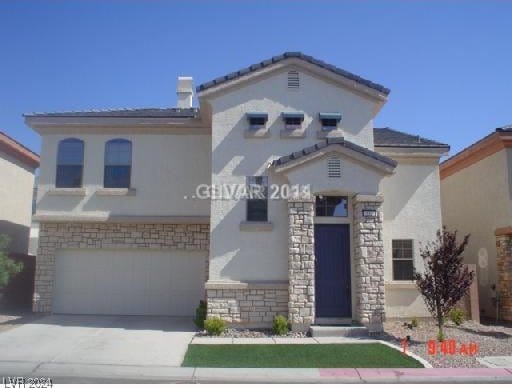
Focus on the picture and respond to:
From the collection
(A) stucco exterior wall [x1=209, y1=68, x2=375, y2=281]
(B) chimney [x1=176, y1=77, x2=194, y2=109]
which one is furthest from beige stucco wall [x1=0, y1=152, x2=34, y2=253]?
(A) stucco exterior wall [x1=209, y1=68, x2=375, y2=281]

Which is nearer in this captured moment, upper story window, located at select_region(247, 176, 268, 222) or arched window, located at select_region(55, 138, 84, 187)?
upper story window, located at select_region(247, 176, 268, 222)

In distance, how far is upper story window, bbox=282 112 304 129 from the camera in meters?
14.6

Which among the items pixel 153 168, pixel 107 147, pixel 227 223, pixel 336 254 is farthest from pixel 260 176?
pixel 107 147

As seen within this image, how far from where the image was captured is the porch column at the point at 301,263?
13031 millimetres

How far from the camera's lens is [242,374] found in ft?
30.1

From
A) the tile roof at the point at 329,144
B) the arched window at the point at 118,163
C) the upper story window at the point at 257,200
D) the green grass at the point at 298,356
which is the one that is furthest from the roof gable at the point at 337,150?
the arched window at the point at 118,163

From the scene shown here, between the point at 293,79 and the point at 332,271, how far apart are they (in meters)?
5.83

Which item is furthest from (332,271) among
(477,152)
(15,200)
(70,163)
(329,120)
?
(15,200)

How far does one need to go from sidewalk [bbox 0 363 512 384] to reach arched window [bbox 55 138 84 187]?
26.3 feet

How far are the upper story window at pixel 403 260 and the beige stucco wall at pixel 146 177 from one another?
6190 mm

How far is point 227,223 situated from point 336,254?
126 inches

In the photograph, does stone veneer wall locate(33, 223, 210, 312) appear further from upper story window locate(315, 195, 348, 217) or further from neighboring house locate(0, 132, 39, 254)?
upper story window locate(315, 195, 348, 217)

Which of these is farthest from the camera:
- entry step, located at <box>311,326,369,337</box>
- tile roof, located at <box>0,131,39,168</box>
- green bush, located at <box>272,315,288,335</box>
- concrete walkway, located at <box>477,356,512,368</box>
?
tile roof, located at <box>0,131,39,168</box>

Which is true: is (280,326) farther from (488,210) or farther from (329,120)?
(488,210)
